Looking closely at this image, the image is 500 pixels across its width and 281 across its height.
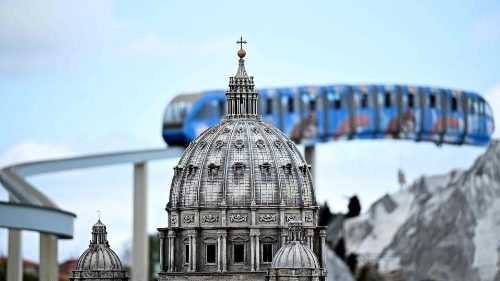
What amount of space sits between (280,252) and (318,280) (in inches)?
136

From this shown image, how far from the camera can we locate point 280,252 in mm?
199875

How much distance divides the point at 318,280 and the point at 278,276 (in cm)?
316

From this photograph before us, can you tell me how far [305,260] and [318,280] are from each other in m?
1.88

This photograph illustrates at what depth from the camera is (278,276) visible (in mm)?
198375

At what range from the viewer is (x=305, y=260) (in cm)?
19888

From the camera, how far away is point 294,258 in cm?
19888

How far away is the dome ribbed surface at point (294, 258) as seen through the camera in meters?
198

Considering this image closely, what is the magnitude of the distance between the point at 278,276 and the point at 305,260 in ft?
7.65

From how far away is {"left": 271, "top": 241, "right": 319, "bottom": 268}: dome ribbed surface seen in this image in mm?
198500

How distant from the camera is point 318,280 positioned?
199500 mm
